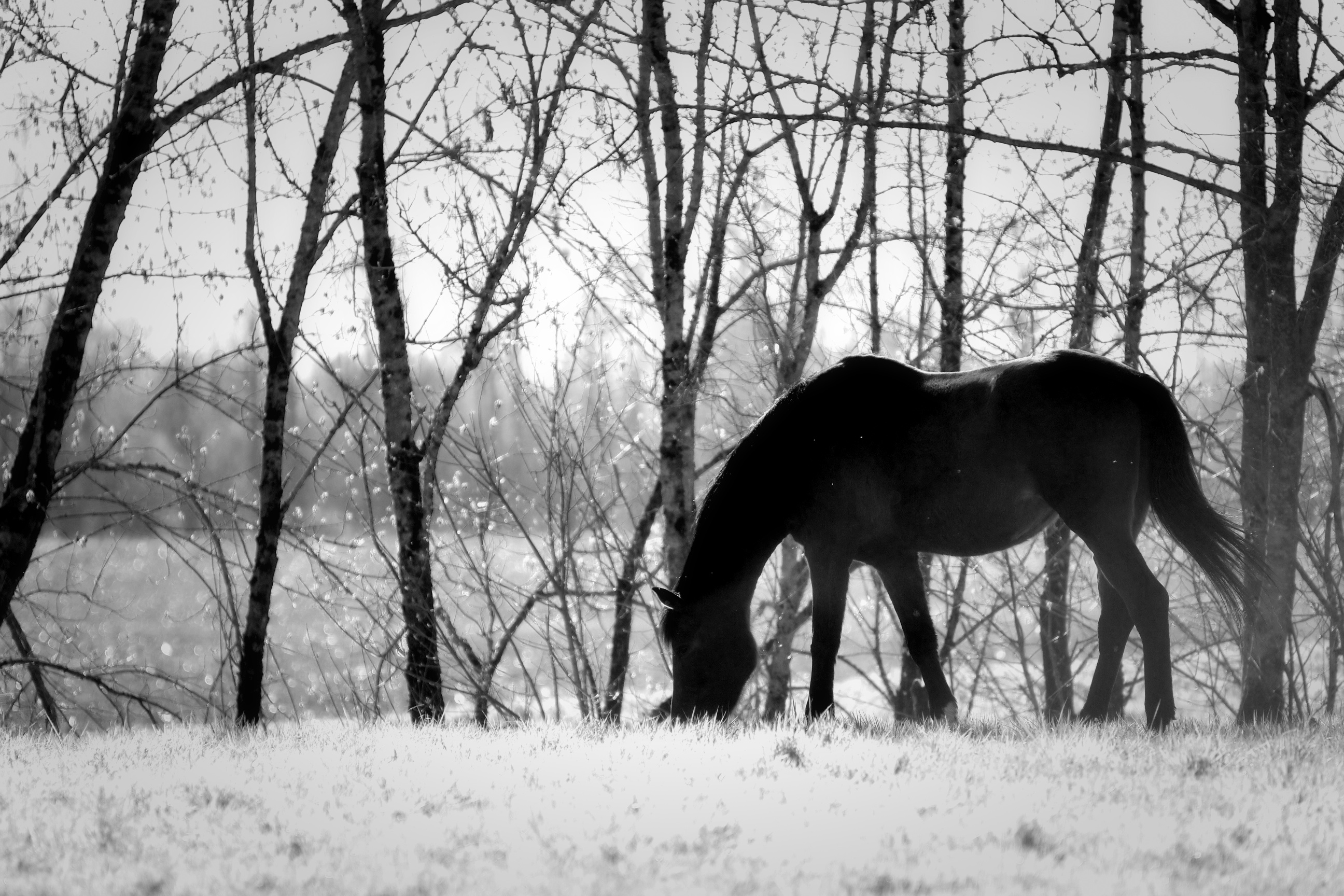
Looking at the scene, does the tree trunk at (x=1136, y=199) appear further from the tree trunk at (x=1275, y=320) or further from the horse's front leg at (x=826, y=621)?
the horse's front leg at (x=826, y=621)

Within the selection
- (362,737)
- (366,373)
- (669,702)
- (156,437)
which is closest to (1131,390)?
(669,702)

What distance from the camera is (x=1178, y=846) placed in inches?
116

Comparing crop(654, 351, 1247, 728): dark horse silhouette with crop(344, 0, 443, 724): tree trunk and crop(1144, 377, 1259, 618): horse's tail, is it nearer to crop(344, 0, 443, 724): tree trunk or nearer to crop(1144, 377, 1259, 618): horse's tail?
crop(1144, 377, 1259, 618): horse's tail

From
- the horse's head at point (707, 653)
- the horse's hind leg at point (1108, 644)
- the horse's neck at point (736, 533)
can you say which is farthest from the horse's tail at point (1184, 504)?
the horse's head at point (707, 653)

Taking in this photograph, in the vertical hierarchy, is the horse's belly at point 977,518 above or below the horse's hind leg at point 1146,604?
above

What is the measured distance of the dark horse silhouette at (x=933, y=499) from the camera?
5.41m

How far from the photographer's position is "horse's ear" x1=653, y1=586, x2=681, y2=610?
19.1 ft

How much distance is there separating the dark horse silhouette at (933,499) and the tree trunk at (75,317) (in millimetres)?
4199

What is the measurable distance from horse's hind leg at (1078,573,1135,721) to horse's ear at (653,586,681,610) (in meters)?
2.25

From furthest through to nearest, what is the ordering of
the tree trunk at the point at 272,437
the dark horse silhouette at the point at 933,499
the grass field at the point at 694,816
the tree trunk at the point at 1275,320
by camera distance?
the tree trunk at the point at 272,437, the tree trunk at the point at 1275,320, the dark horse silhouette at the point at 933,499, the grass field at the point at 694,816

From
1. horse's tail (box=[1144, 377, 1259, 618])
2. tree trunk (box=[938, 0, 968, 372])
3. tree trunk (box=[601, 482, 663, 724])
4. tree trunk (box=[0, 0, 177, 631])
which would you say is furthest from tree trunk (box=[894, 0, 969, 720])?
tree trunk (box=[0, 0, 177, 631])

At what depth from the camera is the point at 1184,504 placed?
5.50 m

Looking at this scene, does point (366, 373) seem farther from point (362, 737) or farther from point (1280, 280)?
point (1280, 280)

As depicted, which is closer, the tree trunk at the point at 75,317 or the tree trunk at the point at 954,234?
the tree trunk at the point at 75,317
